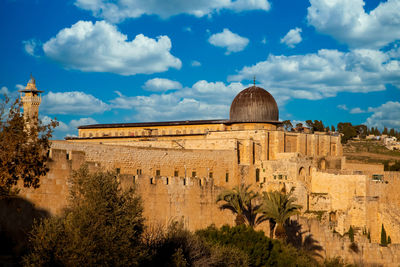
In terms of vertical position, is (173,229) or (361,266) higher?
(173,229)

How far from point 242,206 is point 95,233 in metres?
14.3

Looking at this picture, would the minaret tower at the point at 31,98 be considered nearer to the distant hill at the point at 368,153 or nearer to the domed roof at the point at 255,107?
the domed roof at the point at 255,107

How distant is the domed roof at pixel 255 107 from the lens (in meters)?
47.5

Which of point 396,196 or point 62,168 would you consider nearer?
point 62,168

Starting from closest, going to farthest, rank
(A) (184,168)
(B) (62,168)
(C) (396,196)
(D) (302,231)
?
1. (B) (62,168)
2. (D) (302,231)
3. (A) (184,168)
4. (C) (396,196)

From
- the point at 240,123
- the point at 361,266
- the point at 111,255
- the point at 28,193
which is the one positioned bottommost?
the point at 361,266

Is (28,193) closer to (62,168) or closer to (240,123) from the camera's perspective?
(62,168)

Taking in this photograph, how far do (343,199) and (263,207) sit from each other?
1264 cm

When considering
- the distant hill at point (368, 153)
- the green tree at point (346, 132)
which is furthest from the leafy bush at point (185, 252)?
the green tree at point (346, 132)

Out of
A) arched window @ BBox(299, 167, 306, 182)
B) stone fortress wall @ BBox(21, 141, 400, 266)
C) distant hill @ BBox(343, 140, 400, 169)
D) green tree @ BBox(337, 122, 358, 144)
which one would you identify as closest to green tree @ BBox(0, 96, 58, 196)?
stone fortress wall @ BBox(21, 141, 400, 266)

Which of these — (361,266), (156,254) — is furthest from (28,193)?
(361,266)

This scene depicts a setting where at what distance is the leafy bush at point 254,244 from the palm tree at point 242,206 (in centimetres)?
149

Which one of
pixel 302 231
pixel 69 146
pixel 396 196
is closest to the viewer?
pixel 69 146

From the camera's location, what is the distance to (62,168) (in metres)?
22.0
